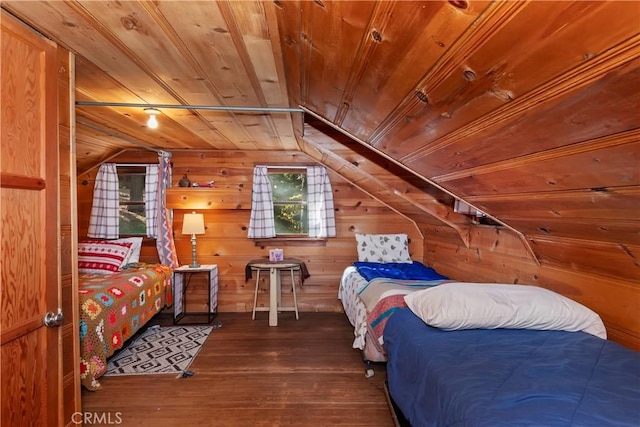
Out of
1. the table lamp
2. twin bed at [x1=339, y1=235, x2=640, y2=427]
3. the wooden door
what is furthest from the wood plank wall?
the wooden door

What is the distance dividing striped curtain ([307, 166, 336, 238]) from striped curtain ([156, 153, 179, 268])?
1.72 m

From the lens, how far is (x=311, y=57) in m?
1.42

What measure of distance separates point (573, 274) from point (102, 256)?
4243 mm

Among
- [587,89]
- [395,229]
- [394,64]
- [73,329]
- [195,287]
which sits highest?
[394,64]

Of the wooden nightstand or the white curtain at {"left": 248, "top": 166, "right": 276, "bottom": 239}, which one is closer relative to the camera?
the wooden nightstand

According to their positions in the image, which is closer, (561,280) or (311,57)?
(311,57)

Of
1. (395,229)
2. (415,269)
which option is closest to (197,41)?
(415,269)

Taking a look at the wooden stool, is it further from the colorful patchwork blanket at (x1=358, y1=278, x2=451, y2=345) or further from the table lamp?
the colorful patchwork blanket at (x1=358, y1=278, x2=451, y2=345)

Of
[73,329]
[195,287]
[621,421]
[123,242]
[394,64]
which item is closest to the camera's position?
[621,421]

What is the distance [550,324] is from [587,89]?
142cm

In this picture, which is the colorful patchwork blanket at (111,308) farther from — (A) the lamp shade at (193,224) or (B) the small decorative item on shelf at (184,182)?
(B) the small decorative item on shelf at (184,182)

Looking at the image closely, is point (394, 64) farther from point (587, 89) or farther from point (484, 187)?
point (484, 187)

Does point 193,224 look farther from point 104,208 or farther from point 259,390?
point 259,390

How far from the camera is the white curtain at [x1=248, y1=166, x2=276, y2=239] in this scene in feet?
13.7
